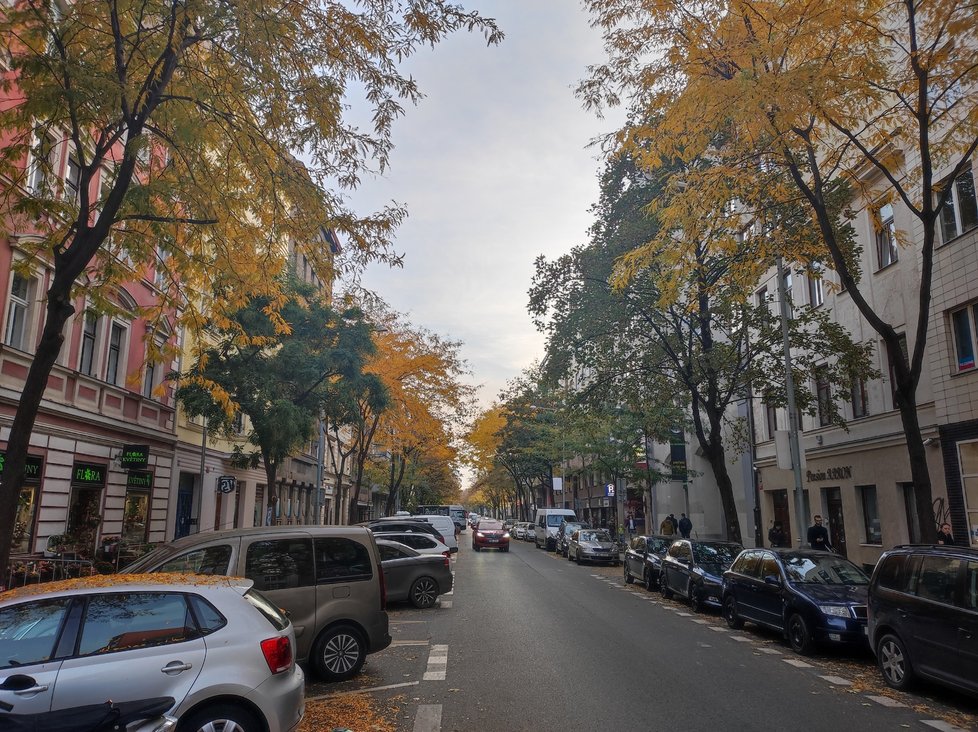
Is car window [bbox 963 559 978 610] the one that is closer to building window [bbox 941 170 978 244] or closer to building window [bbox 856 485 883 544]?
building window [bbox 941 170 978 244]

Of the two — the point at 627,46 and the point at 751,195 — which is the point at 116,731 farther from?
the point at 751,195

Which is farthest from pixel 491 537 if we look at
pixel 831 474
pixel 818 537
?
pixel 818 537

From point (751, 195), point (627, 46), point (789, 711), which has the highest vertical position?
point (627, 46)

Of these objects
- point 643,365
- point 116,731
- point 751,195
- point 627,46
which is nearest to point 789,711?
point 116,731

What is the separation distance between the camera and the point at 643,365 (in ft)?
73.4

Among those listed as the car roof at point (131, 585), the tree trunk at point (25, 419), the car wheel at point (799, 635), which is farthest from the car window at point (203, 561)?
the car wheel at point (799, 635)

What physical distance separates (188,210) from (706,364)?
47.8 ft

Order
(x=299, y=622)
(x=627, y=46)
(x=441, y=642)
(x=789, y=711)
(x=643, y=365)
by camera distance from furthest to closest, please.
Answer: (x=643, y=365)
(x=627, y=46)
(x=441, y=642)
(x=299, y=622)
(x=789, y=711)

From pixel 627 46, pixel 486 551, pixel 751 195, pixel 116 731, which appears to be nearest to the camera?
pixel 116 731

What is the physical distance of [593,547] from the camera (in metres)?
30.4

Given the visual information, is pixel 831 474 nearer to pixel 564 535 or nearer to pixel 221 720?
pixel 564 535

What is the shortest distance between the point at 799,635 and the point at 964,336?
433 inches

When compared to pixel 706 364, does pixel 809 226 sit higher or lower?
higher

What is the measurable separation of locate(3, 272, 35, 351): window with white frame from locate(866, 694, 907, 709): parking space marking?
1618 centimetres
